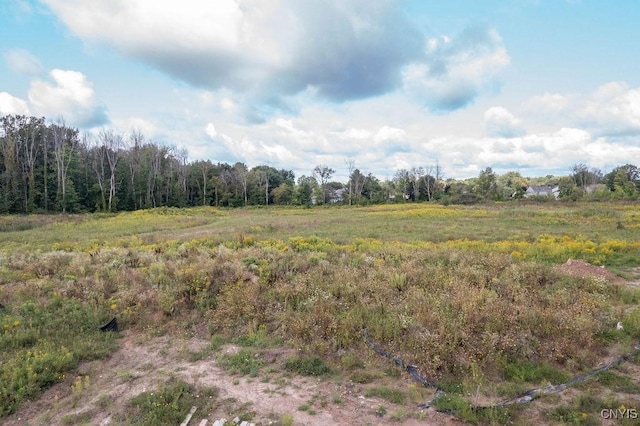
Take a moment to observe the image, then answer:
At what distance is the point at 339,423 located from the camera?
5.25 metres

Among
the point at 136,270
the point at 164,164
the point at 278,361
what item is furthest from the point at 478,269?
the point at 164,164

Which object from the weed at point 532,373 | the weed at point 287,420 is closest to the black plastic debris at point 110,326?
the weed at point 287,420

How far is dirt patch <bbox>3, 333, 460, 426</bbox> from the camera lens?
544 cm

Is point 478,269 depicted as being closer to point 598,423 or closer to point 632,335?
point 632,335

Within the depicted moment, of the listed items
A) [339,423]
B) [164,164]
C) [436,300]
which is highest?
[164,164]

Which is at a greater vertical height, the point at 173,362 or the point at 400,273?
the point at 400,273

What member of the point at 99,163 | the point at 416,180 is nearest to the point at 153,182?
the point at 99,163

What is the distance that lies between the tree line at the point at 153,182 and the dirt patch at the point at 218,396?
170ft

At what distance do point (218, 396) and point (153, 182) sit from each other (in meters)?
63.4

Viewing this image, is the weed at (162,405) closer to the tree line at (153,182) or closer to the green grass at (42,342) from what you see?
the green grass at (42,342)

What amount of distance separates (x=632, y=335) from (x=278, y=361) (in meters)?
7.21

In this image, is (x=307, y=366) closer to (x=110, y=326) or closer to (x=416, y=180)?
(x=110, y=326)

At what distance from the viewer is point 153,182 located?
6281 cm

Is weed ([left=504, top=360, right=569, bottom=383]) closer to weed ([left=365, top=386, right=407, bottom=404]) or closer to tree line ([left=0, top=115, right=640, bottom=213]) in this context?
weed ([left=365, top=386, right=407, bottom=404])
